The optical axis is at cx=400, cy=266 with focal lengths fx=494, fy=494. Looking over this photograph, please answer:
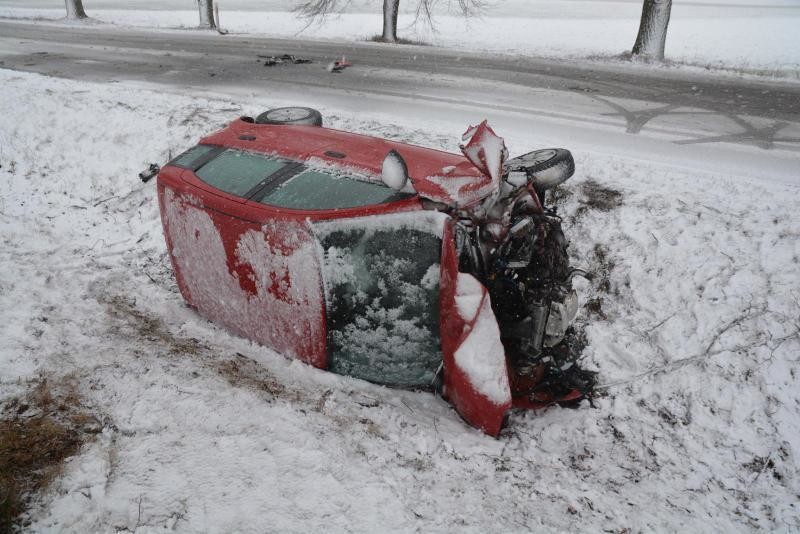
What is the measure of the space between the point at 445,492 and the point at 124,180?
5.82 metres

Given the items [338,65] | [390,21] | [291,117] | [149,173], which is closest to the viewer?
[291,117]

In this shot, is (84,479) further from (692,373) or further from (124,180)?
(124,180)

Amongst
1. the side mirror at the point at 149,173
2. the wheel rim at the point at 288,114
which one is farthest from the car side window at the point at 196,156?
the side mirror at the point at 149,173

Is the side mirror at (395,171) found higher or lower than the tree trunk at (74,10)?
lower

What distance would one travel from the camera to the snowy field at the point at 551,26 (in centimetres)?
1471

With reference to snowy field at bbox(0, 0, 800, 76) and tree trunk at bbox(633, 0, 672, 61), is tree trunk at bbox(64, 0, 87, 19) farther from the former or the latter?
tree trunk at bbox(633, 0, 672, 61)

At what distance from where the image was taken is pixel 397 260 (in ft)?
9.78

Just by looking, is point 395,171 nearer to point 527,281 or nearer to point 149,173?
point 527,281

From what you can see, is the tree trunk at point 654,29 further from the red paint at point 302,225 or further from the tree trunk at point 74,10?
the tree trunk at point 74,10

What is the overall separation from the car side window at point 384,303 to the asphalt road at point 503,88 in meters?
4.43

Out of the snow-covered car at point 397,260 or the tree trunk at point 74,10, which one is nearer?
the snow-covered car at point 397,260

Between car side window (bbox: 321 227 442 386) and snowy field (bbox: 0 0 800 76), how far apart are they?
11.7 metres

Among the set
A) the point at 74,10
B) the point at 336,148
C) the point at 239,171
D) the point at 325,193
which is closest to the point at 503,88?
the point at 336,148

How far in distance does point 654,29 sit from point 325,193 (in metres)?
12.4
